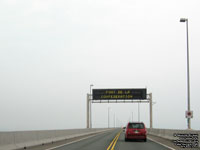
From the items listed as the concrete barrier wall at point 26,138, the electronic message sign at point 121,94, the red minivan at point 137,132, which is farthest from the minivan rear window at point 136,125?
the electronic message sign at point 121,94

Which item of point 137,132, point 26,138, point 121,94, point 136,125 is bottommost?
point 137,132

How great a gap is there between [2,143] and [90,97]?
46827 mm

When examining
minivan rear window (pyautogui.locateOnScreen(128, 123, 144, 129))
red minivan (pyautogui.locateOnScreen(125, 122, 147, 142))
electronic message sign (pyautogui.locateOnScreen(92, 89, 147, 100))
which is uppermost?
electronic message sign (pyautogui.locateOnScreen(92, 89, 147, 100))

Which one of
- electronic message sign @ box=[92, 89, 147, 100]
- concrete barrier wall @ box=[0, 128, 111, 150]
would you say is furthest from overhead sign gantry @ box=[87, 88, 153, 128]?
concrete barrier wall @ box=[0, 128, 111, 150]

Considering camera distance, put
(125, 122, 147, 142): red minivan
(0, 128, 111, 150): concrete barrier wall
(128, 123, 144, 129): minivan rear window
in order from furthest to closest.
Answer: (128, 123, 144, 129): minivan rear window, (125, 122, 147, 142): red minivan, (0, 128, 111, 150): concrete barrier wall

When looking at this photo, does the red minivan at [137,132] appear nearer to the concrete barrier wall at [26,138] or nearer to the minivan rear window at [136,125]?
the minivan rear window at [136,125]

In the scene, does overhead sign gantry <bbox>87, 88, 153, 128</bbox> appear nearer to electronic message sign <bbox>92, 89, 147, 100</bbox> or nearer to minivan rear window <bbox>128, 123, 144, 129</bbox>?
electronic message sign <bbox>92, 89, 147, 100</bbox>

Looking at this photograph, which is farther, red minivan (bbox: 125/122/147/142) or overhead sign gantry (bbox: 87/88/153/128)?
overhead sign gantry (bbox: 87/88/153/128)

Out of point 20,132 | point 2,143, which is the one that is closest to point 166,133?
point 20,132

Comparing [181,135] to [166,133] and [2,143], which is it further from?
[2,143]

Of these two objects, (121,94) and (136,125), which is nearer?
(136,125)

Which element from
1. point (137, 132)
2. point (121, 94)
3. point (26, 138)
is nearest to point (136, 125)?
point (137, 132)

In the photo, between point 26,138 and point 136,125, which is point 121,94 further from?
point 26,138

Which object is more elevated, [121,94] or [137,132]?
[121,94]
